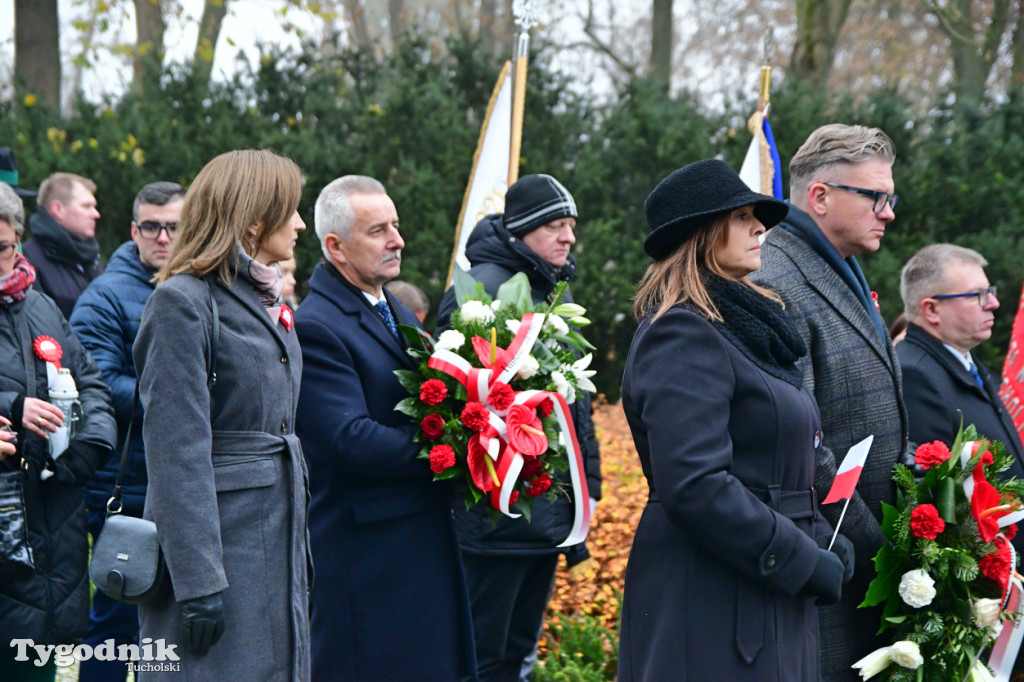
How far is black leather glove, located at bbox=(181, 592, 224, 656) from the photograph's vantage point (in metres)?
2.73

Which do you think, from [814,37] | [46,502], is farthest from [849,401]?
[814,37]

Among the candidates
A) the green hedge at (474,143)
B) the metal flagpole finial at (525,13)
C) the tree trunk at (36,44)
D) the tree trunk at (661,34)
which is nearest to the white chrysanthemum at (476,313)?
the metal flagpole finial at (525,13)

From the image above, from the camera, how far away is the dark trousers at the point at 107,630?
15.0 ft

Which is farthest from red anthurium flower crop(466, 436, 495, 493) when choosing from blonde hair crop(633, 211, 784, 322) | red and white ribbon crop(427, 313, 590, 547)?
blonde hair crop(633, 211, 784, 322)

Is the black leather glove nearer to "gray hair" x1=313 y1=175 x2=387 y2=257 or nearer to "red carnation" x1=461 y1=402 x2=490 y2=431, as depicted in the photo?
"red carnation" x1=461 y1=402 x2=490 y2=431

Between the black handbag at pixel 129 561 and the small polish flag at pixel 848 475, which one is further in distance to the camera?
the small polish flag at pixel 848 475

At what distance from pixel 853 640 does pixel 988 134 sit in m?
7.12

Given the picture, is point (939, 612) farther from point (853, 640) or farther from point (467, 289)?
point (467, 289)

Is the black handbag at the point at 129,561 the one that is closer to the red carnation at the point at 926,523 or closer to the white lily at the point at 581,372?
the white lily at the point at 581,372

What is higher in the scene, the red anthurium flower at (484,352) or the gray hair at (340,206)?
the gray hair at (340,206)

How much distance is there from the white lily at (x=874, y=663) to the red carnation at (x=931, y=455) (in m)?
0.65

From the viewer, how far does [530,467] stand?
3656mm

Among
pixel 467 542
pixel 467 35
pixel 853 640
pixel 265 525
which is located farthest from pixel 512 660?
pixel 467 35

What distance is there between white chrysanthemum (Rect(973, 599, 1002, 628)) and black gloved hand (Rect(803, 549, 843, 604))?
37.5 inches
